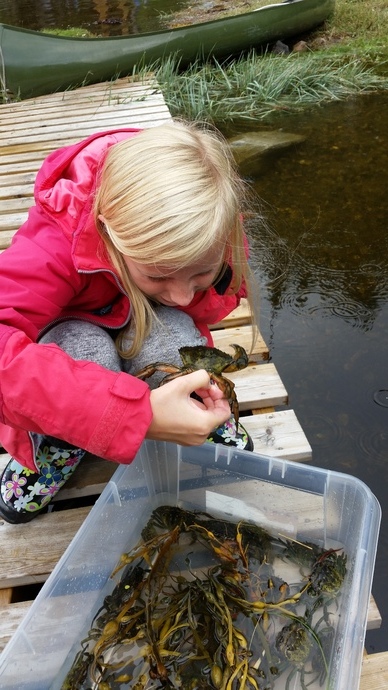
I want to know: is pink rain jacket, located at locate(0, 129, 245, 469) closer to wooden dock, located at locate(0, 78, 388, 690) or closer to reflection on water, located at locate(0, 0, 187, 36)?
wooden dock, located at locate(0, 78, 388, 690)

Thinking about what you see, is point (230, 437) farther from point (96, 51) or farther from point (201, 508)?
point (96, 51)

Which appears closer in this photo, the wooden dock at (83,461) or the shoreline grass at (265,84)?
the wooden dock at (83,461)

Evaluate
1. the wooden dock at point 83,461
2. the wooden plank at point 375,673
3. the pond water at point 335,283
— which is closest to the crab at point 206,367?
the wooden dock at point 83,461

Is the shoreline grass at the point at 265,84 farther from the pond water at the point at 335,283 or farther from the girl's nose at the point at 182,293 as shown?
the girl's nose at the point at 182,293

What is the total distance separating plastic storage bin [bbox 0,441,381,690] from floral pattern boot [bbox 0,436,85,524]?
247mm

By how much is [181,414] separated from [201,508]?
0.53 m

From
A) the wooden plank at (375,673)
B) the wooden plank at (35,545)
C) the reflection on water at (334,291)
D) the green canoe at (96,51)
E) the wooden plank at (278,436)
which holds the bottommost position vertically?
the reflection on water at (334,291)

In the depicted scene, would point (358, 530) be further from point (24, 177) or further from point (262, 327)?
point (24, 177)

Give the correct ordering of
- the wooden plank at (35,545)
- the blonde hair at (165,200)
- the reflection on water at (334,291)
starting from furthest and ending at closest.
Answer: the reflection on water at (334,291)
the wooden plank at (35,545)
the blonde hair at (165,200)

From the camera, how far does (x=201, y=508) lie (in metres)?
1.80

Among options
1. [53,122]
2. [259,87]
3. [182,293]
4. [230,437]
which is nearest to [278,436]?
[230,437]

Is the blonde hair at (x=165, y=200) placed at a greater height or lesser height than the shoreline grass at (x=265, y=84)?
greater

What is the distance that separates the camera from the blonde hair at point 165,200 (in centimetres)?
144

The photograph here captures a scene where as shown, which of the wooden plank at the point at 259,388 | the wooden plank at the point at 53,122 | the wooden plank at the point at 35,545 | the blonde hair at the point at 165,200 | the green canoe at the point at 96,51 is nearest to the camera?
the blonde hair at the point at 165,200
